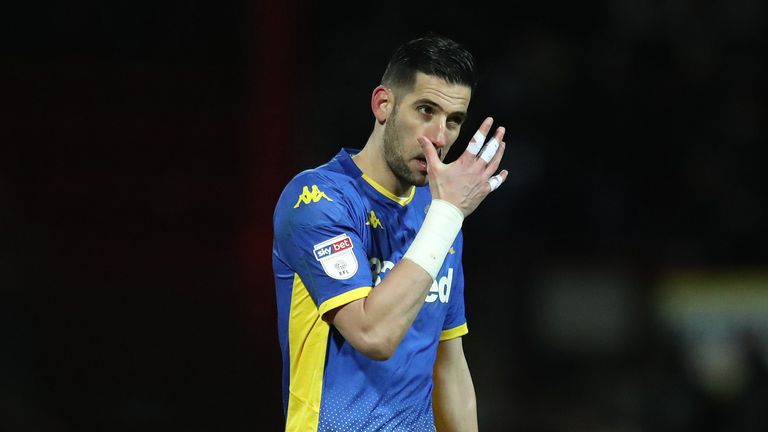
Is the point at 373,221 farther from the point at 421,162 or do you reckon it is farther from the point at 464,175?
the point at 464,175

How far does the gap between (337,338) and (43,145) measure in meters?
6.50

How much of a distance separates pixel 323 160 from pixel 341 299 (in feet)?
19.0

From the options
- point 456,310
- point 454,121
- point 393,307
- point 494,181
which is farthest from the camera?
point 456,310

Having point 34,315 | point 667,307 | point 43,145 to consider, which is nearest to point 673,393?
point 667,307

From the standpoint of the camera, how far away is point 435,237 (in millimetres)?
2877

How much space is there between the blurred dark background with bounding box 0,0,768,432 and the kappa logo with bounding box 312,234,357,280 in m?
4.59

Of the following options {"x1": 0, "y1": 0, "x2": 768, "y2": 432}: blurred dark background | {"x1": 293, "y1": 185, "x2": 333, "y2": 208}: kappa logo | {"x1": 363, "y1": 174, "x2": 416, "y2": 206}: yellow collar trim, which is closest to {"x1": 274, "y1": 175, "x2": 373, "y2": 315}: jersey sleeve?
{"x1": 293, "y1": 185, "x2": 333, "y2": 208}: kappa logo

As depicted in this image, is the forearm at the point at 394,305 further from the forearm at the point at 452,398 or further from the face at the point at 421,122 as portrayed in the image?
the forearm at the point at 452,398

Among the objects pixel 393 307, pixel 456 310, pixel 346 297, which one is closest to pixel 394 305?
pixel 393 307

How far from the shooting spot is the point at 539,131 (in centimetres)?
896

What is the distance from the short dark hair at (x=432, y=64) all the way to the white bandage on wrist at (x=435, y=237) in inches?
17.9

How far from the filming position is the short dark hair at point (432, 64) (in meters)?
3.16

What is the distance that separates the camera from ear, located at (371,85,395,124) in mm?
3225

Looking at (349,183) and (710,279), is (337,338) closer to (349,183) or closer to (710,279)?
(349,183)
